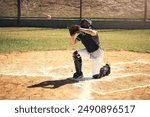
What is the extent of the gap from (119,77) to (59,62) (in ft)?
9.26

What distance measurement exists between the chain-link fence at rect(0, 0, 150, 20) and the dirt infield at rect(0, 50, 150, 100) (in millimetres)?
18476

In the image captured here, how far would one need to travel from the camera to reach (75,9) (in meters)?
30.8

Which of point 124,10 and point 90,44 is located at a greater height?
point 90,44

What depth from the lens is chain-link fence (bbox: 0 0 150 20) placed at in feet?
97.5

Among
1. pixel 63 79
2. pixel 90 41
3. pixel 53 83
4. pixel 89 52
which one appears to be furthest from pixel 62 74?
pixel 90 41

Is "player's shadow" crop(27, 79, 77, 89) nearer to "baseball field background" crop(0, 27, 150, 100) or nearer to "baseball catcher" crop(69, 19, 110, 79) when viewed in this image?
"baseball field background" crop(0, 27, 150, 100)

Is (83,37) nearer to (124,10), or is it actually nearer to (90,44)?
(90,44)

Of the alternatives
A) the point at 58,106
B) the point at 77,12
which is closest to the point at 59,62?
the point at 58,106

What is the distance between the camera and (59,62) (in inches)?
415

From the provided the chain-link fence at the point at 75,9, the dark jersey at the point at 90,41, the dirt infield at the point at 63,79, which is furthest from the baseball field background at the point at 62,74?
the chain-link fence at the point at 75,9

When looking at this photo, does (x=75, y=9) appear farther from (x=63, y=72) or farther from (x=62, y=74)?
(x=62, y=74)

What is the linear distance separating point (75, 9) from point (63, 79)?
23.3 meters

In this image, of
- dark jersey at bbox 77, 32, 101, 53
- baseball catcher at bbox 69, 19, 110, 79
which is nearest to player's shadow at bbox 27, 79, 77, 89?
baseball catcher at bbox 69, 19, 110, 79

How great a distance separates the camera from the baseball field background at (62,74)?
6945 millimetres
